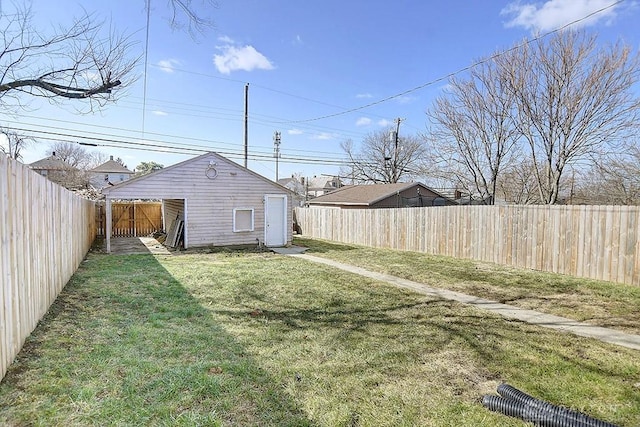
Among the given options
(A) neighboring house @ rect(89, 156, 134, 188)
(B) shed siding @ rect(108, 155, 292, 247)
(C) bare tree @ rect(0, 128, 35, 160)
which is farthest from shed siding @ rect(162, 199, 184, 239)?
(A) neighboring house @ rect(89, 156, 134, 188)

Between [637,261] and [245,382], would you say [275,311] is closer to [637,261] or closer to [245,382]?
[245,382]

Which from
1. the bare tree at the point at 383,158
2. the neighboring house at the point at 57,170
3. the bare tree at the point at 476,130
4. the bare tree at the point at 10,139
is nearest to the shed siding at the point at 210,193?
the bare tree at the point at 10,139

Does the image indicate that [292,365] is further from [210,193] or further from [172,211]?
[172,211]

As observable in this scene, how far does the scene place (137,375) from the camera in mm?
2967

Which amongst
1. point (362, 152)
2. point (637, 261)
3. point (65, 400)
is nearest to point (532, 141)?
point (637, 261)

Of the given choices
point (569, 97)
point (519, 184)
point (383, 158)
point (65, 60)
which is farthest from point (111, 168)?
point (569, 97)

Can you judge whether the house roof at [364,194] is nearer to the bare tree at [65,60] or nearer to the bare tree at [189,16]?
the bare tree at [65,60]

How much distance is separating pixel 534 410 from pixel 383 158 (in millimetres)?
34084

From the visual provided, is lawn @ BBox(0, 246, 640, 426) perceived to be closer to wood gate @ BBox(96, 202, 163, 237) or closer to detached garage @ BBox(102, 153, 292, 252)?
detached garage @ BBox(102, 153, 292, 252)

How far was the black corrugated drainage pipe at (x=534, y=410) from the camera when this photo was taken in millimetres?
2260

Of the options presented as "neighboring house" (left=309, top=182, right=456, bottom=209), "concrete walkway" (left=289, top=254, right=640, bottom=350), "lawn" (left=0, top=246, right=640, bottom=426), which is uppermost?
"neighboring house" (left=309, top=182, right=456, bottom=209)

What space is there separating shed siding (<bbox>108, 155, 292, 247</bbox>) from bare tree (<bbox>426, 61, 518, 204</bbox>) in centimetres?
1000

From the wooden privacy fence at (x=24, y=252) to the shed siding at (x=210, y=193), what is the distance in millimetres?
6821

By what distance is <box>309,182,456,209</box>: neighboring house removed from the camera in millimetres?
21345
